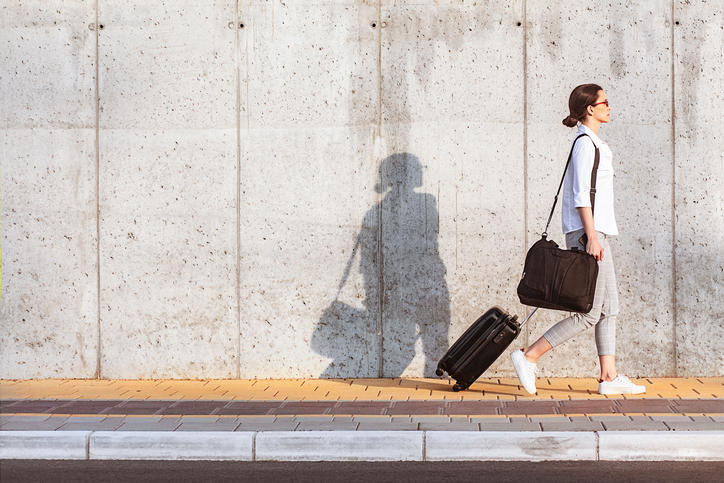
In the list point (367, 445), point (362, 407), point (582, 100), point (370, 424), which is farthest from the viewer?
point (582, 100)

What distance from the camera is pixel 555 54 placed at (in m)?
8.38

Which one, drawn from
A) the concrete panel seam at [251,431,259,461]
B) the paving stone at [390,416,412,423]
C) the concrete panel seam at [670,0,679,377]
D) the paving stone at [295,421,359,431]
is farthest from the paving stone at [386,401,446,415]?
the concrete panel seam at [670,0,679,377]

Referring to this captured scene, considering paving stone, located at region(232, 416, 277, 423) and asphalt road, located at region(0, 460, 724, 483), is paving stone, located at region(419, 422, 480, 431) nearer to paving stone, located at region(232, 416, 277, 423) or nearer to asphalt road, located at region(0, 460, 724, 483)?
asphalt road, located at region(0, 460, 724, 483)

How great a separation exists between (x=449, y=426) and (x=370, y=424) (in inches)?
18.2

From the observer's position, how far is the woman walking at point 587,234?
7164mm

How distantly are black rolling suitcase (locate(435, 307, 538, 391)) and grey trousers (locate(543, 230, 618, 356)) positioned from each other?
27 centimetres

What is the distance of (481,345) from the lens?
7375 millimetres

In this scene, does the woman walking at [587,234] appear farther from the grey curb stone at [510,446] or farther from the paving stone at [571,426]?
the grey curb stone at [510,446]

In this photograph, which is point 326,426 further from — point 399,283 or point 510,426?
point 399,283

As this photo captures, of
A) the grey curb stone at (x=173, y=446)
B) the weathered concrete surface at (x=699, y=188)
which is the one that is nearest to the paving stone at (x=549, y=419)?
the grey curb stone at (x=173, y=446)

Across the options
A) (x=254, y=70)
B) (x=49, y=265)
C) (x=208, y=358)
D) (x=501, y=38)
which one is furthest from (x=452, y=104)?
(x=49, y=265)

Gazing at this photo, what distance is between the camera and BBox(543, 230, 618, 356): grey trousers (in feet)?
23.6

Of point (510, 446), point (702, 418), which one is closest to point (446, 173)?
point (702, 418)

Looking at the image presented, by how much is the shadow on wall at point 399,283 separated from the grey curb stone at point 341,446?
260cm
